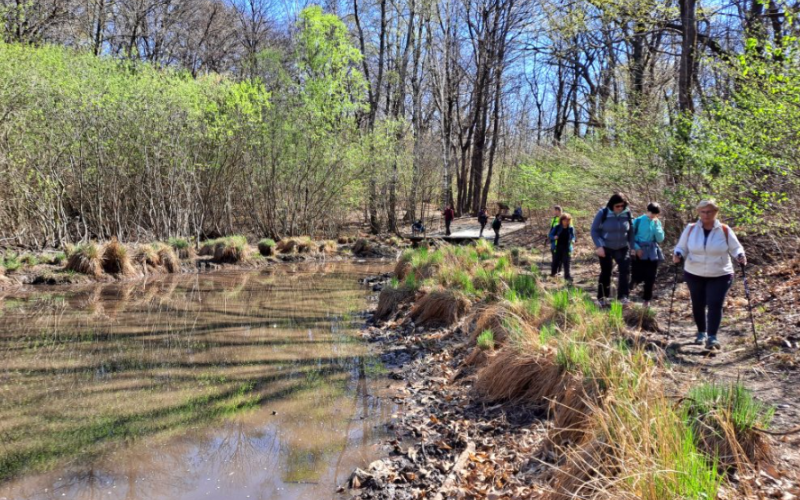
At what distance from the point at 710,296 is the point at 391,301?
5.32 meters

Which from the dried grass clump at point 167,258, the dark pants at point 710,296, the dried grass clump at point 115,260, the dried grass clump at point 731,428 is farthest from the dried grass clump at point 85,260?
the dried grass clump at point 731,428

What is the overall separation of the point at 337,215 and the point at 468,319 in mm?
18341

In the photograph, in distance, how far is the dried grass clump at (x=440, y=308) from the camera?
7.75 metres

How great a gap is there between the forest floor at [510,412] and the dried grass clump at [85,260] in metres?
9.00

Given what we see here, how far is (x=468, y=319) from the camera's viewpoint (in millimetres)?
7191

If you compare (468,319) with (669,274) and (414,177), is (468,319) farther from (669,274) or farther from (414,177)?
(414,177)

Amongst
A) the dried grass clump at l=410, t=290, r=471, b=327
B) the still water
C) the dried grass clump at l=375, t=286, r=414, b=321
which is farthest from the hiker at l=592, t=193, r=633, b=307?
→ the still water

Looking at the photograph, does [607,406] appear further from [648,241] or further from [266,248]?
[266,248]

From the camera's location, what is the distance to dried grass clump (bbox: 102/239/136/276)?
12.7m

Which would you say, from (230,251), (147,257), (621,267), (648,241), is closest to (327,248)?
(230,251)

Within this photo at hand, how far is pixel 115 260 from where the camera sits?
42.1 feet

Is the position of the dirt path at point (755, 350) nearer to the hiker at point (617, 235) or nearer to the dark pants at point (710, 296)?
the dark pants at point (710, 296)

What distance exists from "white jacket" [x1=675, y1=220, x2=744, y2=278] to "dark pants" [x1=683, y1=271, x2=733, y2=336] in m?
0.08

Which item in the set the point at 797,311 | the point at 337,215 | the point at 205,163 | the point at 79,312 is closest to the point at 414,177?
the point at 337,215
